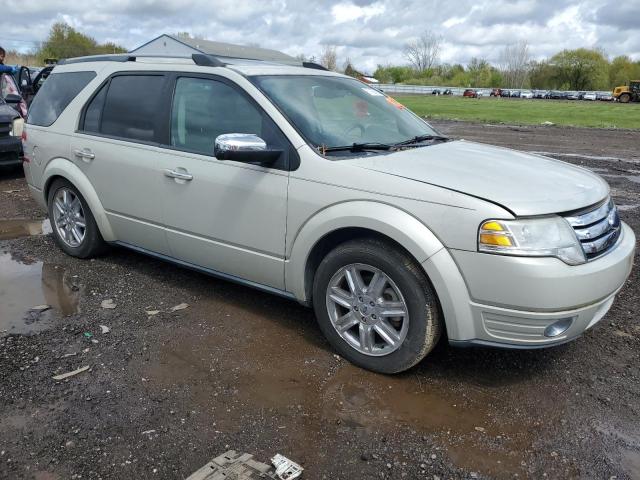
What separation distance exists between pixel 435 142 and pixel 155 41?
3776cm

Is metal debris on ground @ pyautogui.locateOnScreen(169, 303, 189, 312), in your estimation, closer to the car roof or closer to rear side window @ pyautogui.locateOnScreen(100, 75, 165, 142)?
rear side window @ pyautogui.locateOnScreen(100, 75, 165, 142)

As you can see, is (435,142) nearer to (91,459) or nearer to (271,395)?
(271,395)

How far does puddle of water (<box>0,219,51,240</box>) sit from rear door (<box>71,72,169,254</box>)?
2.03 m

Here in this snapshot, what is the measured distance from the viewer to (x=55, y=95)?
18.3ft

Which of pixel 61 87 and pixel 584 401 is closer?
pixel 584 401

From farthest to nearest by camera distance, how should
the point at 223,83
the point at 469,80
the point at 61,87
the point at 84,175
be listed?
1. the point at 469,80
2. the point at 61,87
3. the point at 84,175
4. the point at 223,83

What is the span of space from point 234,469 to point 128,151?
116 inches

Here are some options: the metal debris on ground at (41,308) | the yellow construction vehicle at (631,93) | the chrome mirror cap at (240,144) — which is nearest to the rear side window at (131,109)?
the chrome mirror cap at (240,144)

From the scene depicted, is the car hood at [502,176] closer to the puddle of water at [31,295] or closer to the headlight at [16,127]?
the puddle of water at [31,295]

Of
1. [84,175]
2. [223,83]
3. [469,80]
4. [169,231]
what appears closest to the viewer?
[223,83]

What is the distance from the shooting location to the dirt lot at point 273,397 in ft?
9.16

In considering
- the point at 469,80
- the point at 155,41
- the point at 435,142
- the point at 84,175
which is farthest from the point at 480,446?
the point at 469,80

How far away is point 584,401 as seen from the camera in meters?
3.30

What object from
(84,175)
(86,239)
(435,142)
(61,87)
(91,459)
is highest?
(61,87)
